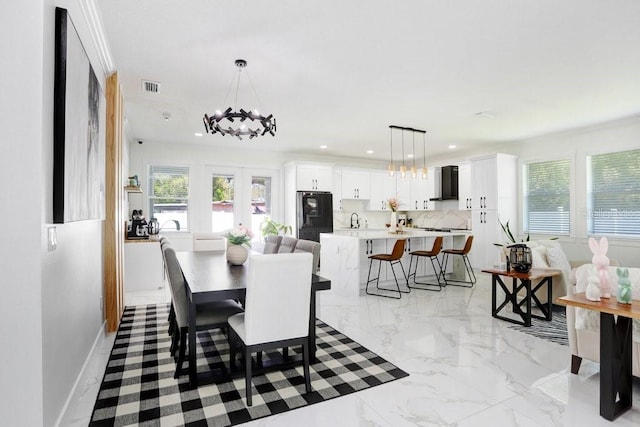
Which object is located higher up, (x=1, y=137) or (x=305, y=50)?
(x=305, y=50)

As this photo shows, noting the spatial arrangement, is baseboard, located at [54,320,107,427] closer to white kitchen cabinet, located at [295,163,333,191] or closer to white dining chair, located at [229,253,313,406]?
white dining chair, located at [229,253,313,406]

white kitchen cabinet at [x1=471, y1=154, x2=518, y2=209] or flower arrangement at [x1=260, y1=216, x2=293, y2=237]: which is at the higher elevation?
white kitchen cabinet at [x1=471, y1=154, x2=518, y2=209]

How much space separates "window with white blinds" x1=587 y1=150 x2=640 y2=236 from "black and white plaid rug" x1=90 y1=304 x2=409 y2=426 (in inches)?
188

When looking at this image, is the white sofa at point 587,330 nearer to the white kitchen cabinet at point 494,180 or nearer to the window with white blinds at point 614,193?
the window with white blinds at point 614,193

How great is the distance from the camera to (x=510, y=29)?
2.61 metres

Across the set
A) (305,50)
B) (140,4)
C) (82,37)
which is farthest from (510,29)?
(82,37)

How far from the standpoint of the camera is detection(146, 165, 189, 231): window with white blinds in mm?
6383

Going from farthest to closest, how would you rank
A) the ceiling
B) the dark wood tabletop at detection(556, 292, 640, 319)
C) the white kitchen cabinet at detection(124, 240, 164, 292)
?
the white kitchen cabinet at detection(124, 240, 164, 292) < the ceiling < the dark wood tabletop at detection(556, 292, 640, 319)

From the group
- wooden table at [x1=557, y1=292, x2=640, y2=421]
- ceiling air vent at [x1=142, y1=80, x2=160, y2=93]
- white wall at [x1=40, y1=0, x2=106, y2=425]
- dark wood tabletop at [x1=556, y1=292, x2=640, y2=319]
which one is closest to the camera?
white wall at [x1=40, y1=0, x2=106, y2=425]

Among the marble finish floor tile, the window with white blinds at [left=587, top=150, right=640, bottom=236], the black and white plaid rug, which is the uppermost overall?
the window with white blinds at [left=587, top=150, right=640, bottom=236]

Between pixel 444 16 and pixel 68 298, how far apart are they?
3138mm

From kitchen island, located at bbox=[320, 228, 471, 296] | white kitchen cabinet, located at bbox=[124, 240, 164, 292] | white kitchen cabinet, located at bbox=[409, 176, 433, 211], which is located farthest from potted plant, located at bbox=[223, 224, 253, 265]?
white kitchen cabinet, located at bbox=[409, 176, 433, 211]

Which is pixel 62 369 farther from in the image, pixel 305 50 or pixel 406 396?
pixel 305 50

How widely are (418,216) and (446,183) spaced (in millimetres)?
1343
